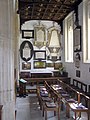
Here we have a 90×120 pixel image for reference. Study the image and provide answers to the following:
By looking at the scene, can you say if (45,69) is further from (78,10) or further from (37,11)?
(78,10)

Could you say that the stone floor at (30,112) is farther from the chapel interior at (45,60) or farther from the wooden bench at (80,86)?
the wooden bench at (80,86)

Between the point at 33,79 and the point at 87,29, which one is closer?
the point at 87,29

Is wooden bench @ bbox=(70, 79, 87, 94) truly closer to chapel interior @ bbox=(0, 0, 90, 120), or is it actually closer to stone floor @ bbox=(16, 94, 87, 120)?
chapel interior @ bbox=(0, 0, 90, 120)

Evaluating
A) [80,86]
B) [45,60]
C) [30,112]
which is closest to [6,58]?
[30,112]

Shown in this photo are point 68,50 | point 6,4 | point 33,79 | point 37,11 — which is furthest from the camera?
point 68,50

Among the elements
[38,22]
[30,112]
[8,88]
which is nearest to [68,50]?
[38,22]

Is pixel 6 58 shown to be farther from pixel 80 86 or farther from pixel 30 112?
pixel 80 86

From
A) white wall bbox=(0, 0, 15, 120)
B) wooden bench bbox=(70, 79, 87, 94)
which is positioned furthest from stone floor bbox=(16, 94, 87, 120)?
white wall bbox=(0, 0, 15, 120)

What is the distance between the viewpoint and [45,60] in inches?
523

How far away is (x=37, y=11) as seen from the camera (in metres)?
11.0

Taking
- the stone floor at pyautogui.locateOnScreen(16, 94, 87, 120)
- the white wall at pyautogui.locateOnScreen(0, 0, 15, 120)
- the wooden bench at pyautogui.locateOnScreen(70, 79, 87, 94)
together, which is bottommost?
the stone floor at pyautogui.locateOnScreen(16, 94, 87, 120)

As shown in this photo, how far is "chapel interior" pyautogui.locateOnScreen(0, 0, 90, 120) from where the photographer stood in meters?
4.11

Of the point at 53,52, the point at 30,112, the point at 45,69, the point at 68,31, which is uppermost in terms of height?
the point at 68,31

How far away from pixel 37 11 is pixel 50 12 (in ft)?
2.01
